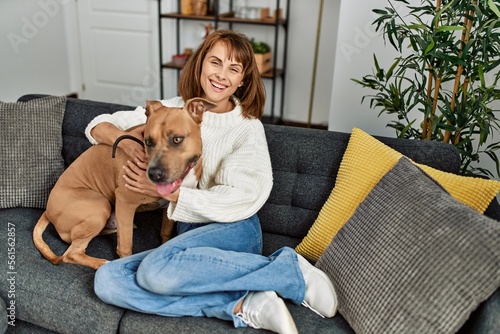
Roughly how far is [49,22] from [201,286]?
401 cm

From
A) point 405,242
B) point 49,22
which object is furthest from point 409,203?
point 49,22

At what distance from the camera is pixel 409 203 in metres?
1.37

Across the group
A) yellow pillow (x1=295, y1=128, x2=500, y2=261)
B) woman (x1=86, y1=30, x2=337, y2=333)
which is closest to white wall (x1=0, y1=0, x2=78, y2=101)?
woman (x1=86, y1=30, x2=337, y2=333)

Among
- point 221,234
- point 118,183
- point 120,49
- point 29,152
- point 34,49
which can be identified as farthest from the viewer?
point 120,49

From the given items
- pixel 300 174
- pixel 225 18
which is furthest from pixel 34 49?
pixel 300 174

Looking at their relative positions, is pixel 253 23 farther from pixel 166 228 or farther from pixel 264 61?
pixel 166 228

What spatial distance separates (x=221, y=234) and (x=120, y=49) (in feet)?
12.1

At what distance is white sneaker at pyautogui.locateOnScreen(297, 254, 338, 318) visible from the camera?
1.41 metres

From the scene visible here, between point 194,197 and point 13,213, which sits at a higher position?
point 194,197

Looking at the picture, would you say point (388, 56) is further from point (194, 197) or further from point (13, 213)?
point (13, 213)

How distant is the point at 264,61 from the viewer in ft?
13.8

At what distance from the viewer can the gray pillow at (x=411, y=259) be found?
3.78ft

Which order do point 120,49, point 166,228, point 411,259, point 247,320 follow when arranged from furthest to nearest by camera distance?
point 120,49 → point 166,228 → point 247,320 → point 411,259

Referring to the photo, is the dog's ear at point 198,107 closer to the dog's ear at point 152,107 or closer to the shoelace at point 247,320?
the dog's ear at point 152,107
